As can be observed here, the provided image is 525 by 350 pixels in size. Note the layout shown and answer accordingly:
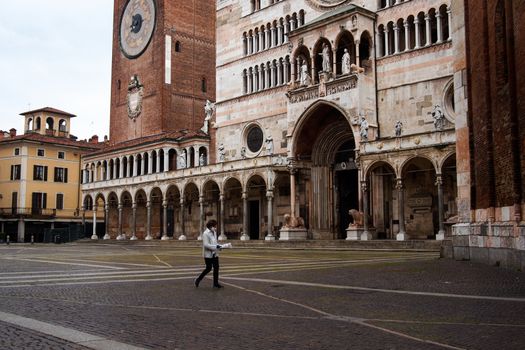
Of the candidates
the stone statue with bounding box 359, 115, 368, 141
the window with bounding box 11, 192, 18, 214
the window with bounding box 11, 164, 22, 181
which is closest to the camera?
the stone statue with bounding box 359, 115, 368, 141

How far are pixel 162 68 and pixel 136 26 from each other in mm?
7989

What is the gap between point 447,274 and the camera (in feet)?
44.7

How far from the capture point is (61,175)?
72062 millimetres

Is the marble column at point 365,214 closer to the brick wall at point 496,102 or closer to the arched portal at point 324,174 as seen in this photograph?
the arched portal at point 324,174

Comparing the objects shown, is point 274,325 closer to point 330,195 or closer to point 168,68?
point 330,195

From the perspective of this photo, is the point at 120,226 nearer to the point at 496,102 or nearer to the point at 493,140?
the point at 493,140

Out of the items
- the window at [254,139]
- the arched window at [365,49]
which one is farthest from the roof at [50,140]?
the arched window at [365,49]

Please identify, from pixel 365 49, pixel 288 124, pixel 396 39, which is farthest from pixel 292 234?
pixel 396 39

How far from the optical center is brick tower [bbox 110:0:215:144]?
57656mm

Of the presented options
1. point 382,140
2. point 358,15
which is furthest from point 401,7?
point 382,140

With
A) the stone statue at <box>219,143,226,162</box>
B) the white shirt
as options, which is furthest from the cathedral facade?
the white shirt

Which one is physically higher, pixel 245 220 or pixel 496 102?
pixel 496 102

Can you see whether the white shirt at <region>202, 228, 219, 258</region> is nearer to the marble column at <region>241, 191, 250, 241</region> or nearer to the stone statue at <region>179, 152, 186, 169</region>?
the marble column at <region>241, 191, 250, 241</region>

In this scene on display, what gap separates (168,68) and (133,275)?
45075 mm
